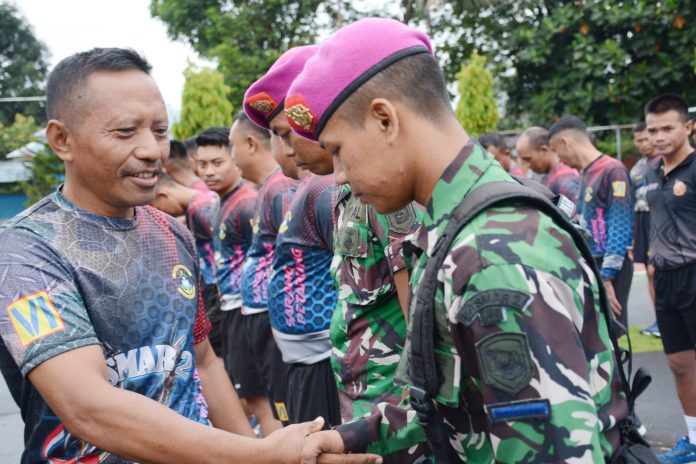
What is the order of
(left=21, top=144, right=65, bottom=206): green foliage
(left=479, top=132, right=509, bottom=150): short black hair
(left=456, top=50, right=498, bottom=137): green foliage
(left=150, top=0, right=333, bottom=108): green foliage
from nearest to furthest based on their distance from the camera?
(left=479, top=132, right=509, bottom=150): short black hair < (left=456, top=50, right=498, bottom=137): green foliage < (left=21, top=144, right=65, bottom=206): green foliage < (left=150, top=0, right=333, bottom=108): green foliage

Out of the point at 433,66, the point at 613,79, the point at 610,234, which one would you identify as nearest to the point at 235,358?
the point at 610,234

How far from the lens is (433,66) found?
1.67 m

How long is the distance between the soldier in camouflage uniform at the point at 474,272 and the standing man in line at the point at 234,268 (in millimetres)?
3381

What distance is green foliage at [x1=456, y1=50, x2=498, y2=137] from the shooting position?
559 inches

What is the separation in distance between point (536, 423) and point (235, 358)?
13.8 ft

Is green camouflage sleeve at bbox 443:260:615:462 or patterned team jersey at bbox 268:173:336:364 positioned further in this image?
patterned team jersey at bbox 268:173:336:364

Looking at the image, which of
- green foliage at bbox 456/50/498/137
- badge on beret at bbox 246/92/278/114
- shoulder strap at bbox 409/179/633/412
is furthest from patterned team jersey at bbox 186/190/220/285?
green foliage at bbox 456/50/498/137

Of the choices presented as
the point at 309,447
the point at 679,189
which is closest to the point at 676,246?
the point at 679,189

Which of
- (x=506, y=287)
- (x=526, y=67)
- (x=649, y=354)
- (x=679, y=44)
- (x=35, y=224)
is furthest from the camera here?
(x=526, y=67)

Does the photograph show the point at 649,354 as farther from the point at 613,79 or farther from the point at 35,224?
the point at 613,79

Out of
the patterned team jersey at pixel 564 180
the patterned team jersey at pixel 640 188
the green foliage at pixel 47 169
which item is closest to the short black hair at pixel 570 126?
the patterned team jersey at pixel 564 180

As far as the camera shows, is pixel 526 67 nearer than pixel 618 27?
No

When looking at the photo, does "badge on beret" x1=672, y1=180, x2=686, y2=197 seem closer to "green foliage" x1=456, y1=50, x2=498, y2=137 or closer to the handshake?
the handshake

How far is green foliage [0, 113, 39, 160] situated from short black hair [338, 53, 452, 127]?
32098 millimetres
